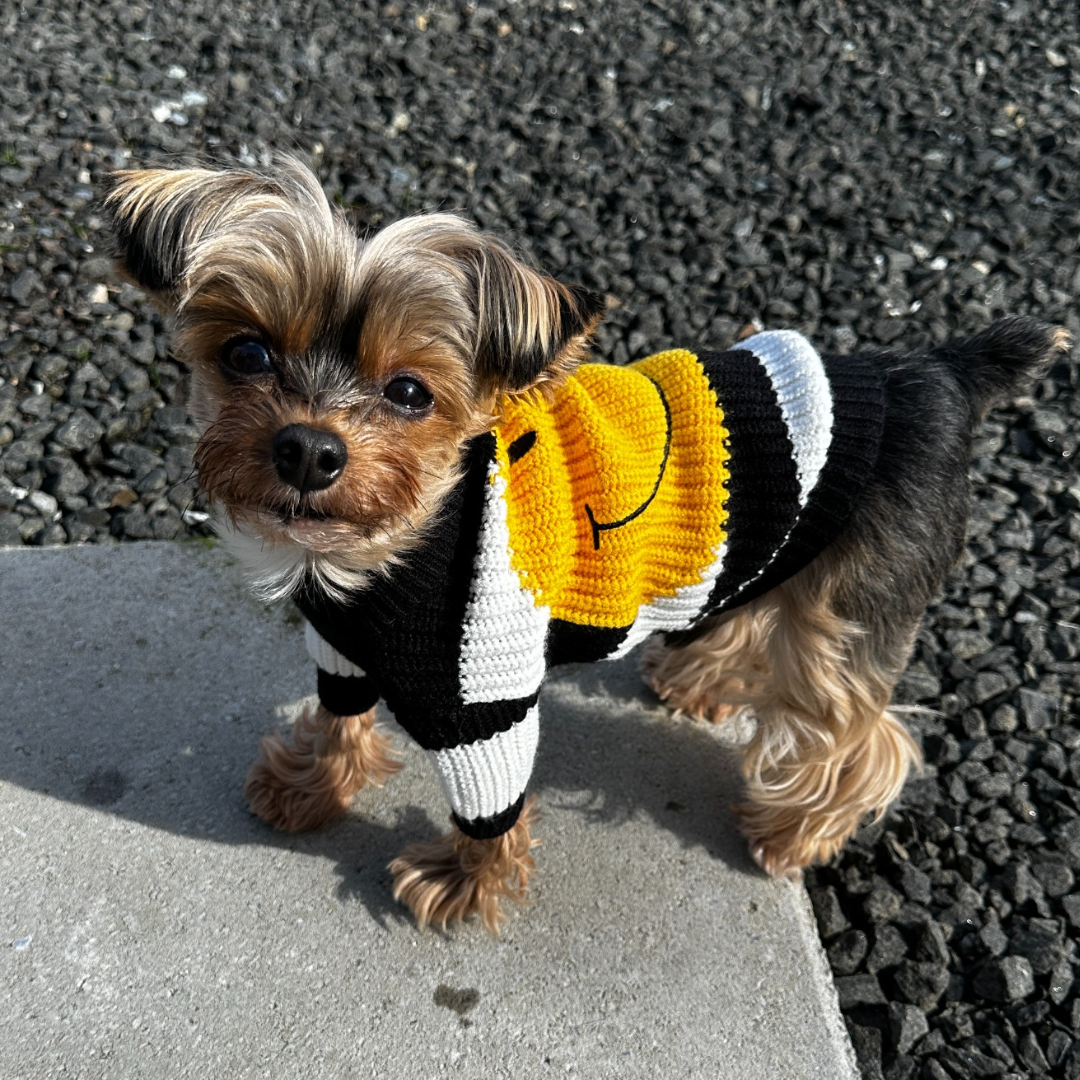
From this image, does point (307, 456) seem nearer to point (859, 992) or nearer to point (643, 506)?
point (643, 506)

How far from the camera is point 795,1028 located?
2.69 metres

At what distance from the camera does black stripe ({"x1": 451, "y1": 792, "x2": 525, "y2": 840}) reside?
8.54ft

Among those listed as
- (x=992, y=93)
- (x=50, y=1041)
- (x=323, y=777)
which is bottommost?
(x=50, y=1041)

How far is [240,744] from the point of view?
3.30 metres

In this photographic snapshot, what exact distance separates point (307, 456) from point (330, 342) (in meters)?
0.29

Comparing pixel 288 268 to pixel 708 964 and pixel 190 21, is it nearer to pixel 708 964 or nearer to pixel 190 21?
pixel 708 964

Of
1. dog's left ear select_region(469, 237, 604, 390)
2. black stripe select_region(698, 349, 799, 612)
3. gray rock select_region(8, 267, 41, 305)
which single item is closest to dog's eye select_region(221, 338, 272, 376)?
dog's left ear select_region(469, 237, 604, 390)

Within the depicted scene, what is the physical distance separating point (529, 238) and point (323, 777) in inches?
123

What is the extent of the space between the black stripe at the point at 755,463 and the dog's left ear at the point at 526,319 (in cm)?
45

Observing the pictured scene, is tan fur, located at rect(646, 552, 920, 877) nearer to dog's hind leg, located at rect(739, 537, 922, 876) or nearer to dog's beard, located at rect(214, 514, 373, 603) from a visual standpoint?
dog's hind leg, located at rect(739, 537, 922, 876)

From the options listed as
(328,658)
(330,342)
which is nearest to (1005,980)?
(328,658)

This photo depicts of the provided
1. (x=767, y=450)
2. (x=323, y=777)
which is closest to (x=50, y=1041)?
(x=323, y=777)

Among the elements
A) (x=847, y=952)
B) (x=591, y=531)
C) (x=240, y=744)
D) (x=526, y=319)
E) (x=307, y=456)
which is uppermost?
(x=526, y=319)

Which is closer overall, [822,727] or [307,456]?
[307,456]
